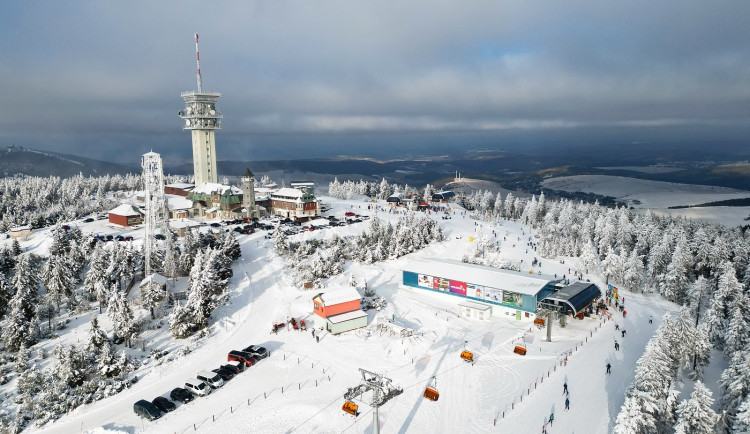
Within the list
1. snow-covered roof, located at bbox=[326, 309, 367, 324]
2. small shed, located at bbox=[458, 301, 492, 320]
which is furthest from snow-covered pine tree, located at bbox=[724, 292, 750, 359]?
snow-covered roof, located at bbox=[326, 309, 367, 324]

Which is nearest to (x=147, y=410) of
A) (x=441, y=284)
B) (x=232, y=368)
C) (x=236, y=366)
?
(x=232, y=368)

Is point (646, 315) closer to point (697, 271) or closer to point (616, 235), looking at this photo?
point (697, 271)

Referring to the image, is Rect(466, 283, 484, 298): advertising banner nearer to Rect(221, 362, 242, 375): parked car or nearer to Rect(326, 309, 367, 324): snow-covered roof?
Rect(326, 309, 367, 324): snow-covered roof

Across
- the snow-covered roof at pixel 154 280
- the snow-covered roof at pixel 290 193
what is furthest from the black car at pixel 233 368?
the snow-covered roof at pixel 290 193

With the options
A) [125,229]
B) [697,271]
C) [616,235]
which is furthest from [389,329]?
[125,229]

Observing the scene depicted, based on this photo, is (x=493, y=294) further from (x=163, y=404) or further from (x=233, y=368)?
(x=163, y=404)
